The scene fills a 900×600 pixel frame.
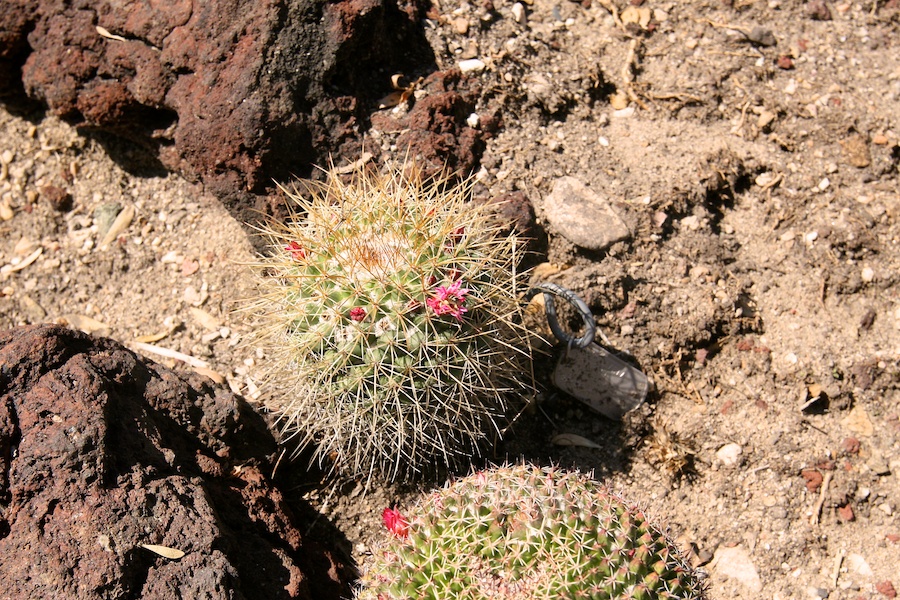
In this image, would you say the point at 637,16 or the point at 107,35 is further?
the point at 637,16

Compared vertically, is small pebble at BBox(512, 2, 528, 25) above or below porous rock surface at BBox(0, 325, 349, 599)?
above

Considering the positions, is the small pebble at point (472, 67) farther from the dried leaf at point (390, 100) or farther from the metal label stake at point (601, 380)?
the metal label stake at point (601, 380)

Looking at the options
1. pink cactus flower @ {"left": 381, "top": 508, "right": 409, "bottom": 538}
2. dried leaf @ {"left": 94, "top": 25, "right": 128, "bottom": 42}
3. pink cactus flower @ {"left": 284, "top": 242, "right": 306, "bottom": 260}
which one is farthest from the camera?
dried leaf @ {"left": 94, "top": 25, "right": 128, "bottom": 42}

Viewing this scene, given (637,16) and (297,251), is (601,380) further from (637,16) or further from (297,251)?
(637,16)


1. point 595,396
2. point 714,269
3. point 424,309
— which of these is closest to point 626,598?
point 424,309

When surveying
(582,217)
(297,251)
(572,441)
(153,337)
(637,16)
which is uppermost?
(637,16)

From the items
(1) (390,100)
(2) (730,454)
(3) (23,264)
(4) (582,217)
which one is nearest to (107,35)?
(3) (23,264)

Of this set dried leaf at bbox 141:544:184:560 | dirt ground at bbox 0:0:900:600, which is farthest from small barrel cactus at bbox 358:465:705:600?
dirt ground at bbox 0:0:900:600

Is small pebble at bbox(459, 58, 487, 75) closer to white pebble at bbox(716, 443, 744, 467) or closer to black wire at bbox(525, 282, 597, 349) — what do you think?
black wire at bbox(525, 282, 597, 349)
